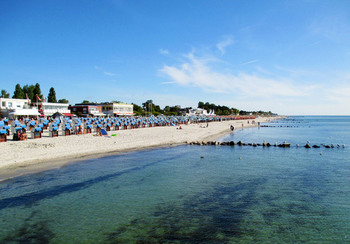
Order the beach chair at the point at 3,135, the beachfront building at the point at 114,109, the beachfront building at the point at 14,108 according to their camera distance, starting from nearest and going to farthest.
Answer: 1. the beach chair at the point at 3,135
2. the beachfront building at the point at 14,108
3. the beachfront building at the point at 114,109

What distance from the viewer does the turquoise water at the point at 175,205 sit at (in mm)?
8344

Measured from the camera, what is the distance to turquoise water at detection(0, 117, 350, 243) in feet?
27.4

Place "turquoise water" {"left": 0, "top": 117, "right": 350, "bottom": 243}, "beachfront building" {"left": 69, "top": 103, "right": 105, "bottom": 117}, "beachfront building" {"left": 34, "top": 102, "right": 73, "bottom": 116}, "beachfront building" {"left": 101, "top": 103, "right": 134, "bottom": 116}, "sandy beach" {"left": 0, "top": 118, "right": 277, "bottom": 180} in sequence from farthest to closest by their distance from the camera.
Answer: "beachfront building" {"left": 101, "top": 103, "right": 134, "bottom": 116} < "beachfront building" {"left": 69, "top": 103, "right": 105, "bottom": 117} < "beachfront building" {"left": 34, "top": 102, "right": 73, "bottom": 116} < "sandy beach" {"left": 0, "top": 118, "right": 277, "bottom": 180} < "turquoise water" {"left": 0, "top": 117, "right": 350, "bottom": 243}

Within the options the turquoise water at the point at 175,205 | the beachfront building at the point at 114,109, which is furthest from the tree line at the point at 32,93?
the turquoise water at the point at 175,205

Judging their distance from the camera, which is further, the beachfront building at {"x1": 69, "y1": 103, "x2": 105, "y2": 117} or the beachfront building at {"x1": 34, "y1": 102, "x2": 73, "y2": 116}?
the beachfront building at {"x1": 69, "y1": 103, "x2": 105, "y2": 117}

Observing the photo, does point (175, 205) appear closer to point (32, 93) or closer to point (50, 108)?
point (50, 108)

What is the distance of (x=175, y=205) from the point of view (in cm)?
1078

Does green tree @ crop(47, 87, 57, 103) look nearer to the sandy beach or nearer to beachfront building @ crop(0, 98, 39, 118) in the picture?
beachfront building @ crop(0, 98, 39, 118)

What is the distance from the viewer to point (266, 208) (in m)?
10.5

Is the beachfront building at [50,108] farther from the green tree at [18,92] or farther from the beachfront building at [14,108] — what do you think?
the green tree at [18,92]

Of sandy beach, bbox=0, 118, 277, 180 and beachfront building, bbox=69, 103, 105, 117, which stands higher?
beachfront building, bbox=69, 103, 105, 117

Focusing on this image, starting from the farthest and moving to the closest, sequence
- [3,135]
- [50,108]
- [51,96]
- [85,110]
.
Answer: [51,96], [85,110], [50,108], [3,135]

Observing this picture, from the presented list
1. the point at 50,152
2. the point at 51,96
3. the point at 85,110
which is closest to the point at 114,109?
the point at 85,110

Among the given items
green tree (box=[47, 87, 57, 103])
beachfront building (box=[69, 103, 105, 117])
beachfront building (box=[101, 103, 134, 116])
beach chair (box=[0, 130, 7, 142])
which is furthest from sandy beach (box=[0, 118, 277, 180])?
green tree (box=[47, 87, 57, 103])
